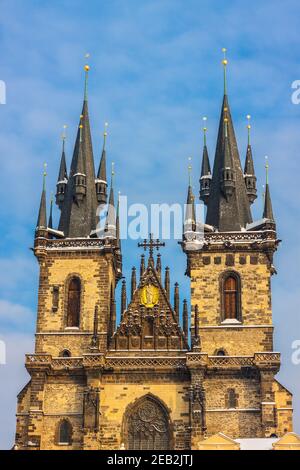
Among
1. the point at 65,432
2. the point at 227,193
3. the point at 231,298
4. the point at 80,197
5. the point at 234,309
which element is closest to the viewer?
the point at 65,432

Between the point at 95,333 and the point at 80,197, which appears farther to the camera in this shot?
the point at 80,197

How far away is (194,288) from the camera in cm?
5694

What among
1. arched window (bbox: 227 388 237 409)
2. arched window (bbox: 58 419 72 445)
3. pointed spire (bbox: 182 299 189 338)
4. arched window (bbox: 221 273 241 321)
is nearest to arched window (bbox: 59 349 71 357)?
arched window (bbox: 58 419 72 445)

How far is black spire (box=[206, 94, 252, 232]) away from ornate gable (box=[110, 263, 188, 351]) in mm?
4868

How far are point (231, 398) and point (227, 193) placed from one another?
451 inches

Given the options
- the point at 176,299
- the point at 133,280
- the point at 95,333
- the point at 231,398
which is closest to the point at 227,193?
the point at 176,299

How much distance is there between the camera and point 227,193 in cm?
5972


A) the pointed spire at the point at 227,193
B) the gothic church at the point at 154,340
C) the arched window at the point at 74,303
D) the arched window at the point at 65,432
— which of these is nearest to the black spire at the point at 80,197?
the gothic church at the point at 154,340

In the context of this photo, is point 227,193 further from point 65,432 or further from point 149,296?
point 65,432

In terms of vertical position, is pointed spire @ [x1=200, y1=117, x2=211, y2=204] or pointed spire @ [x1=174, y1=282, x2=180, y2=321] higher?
pointed spire @ [x1=200, y1=117, x2=211, y2=204]

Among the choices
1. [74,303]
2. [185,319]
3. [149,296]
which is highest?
[149,296]

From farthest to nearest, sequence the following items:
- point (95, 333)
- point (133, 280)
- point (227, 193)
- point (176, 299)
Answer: point (227, 193) → point (133, 280) → point (176, 299) → point (95, 333)

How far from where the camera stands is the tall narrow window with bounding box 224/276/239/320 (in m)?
56.7

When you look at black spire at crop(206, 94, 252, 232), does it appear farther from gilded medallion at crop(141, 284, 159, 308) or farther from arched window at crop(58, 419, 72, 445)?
arched window at crop(58, 419, 72, 445)
